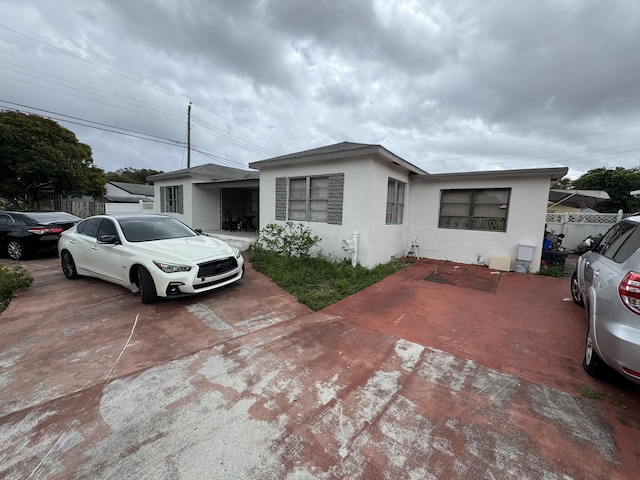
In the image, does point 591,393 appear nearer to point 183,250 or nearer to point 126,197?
point 183,250

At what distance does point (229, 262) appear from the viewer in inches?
187

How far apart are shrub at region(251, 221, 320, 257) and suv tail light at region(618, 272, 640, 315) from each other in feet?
18.2

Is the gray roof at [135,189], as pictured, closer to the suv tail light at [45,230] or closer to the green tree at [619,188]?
the suv tail light at [45,230]

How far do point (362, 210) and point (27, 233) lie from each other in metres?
9.08

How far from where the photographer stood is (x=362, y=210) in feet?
21.0

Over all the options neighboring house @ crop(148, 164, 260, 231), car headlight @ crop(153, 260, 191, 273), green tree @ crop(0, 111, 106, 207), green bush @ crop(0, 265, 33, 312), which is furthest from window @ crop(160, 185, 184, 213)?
car headlight @ crop(153, 260, 191, 273)

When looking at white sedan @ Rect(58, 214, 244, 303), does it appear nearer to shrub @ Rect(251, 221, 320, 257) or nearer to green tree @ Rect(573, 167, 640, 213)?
shrub @ Rect(251, 221, 320, 257)

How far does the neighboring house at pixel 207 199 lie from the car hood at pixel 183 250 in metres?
5.12

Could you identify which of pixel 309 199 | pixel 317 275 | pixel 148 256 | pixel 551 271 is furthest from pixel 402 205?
pixel 148 256

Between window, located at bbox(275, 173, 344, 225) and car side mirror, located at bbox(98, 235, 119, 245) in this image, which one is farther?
window, located at bbox(275, 173, 344, 225)

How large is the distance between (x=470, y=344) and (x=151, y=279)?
4643mm

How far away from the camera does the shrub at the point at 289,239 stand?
7055mm

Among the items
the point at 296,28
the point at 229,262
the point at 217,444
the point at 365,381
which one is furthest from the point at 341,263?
the point at 296,28

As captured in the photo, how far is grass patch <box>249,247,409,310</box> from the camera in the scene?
4.92 m
